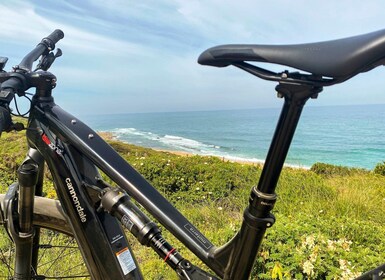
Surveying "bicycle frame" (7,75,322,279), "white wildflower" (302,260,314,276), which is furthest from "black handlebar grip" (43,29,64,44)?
"white wildflower" (302,260,314,276)

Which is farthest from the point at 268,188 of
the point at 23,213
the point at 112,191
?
the point at 23,213

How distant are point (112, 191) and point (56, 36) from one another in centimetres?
97

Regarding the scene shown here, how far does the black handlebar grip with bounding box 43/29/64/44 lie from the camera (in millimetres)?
1745

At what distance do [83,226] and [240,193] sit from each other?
377 centimetres

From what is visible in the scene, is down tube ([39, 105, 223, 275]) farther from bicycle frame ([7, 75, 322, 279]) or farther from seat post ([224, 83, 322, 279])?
seat post ([224, 83, 322, 279])

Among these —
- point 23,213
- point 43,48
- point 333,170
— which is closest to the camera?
point 23,213

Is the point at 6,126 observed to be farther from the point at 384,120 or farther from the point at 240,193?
the point at 384,120

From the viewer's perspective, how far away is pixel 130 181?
1260 mm

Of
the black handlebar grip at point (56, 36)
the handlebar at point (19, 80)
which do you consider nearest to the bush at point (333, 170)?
the black handlebar grip at point (56, 36)

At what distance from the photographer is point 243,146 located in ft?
127

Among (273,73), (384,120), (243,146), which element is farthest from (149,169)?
(384,120)

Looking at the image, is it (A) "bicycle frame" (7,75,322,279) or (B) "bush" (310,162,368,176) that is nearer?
(A) "bicycle frame" (7,75,322,279)

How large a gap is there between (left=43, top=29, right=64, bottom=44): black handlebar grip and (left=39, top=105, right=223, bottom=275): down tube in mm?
541

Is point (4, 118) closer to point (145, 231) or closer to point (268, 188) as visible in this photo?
point (145, 231)
